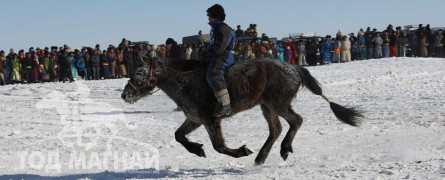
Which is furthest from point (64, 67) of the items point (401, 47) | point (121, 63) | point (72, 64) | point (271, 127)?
point (271, 127)

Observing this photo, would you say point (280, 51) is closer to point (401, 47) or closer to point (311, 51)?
point (311, 51)

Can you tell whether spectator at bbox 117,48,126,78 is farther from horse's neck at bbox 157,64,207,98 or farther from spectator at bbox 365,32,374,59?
horse's neck at bbox 157,64,207,98

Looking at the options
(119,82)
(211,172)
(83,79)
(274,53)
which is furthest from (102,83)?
(211,172)

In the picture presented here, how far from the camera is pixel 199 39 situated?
2995cm

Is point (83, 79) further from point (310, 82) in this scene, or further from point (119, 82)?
point (310, 82)

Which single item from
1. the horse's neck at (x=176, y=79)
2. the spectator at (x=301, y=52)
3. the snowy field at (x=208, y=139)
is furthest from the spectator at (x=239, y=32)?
the horse's neck at (x=176, y=79)

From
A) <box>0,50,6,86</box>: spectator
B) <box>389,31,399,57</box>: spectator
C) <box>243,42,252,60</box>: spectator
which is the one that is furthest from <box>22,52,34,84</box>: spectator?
<box>389,31,399,57</box>: spectator

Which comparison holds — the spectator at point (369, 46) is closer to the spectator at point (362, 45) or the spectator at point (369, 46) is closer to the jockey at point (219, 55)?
the spectator at point (362, 45)

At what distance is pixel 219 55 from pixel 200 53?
62.8 feet

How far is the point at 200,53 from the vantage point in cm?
2722

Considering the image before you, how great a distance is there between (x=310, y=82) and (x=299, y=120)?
0.70m

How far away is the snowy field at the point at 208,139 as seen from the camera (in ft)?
25.9

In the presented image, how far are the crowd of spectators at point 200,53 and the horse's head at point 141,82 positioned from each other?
15.0 m

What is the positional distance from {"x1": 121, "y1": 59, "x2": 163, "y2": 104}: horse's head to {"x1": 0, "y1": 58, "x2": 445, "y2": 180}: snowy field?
3.23 feet
